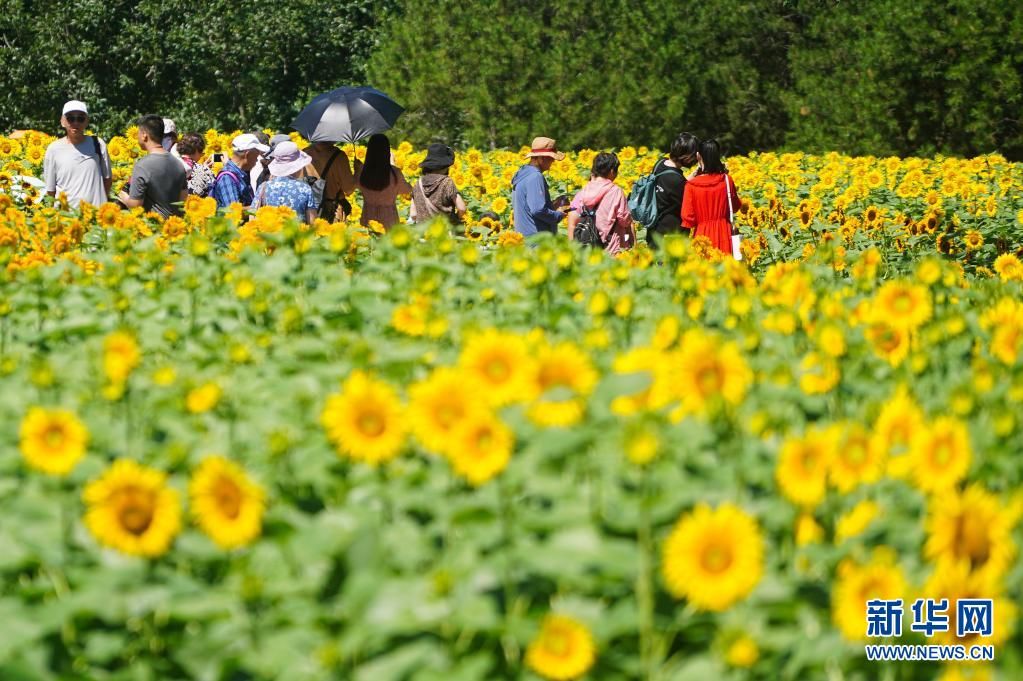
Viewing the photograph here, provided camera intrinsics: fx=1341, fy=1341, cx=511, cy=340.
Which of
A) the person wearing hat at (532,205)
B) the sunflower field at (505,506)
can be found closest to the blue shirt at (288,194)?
the person wearing hat at (532,205)

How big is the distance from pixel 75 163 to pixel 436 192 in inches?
80.9

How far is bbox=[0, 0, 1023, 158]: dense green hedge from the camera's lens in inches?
682

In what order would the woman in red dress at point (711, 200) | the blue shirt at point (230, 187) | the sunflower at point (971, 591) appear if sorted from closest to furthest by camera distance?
the sunflower at point (971, 591), the woman in red dress at point (711, 200), the blue shirt at point (230, 187)

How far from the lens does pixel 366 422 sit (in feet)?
7.23

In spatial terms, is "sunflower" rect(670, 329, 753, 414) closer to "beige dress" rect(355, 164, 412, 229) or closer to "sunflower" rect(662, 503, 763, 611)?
"sunflower" rect(662, 503, 763, 611)

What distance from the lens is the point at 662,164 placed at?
8.46 metres

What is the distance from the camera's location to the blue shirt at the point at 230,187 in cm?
841

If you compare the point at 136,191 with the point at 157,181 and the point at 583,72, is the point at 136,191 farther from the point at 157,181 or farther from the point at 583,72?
the point at 583,72

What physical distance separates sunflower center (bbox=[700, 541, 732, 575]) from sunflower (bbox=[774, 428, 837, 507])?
0.25 metres

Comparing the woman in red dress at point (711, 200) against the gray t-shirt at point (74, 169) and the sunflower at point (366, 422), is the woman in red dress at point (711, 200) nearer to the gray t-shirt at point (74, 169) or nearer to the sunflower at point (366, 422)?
the gray t-shirt at point (74, 169)

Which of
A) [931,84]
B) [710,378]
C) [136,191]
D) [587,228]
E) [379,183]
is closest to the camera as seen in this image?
[710,378]

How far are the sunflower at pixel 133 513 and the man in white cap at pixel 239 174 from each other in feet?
21.2

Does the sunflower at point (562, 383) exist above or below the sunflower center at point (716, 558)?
above

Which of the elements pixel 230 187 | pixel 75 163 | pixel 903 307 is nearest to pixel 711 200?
pixel 230 187
